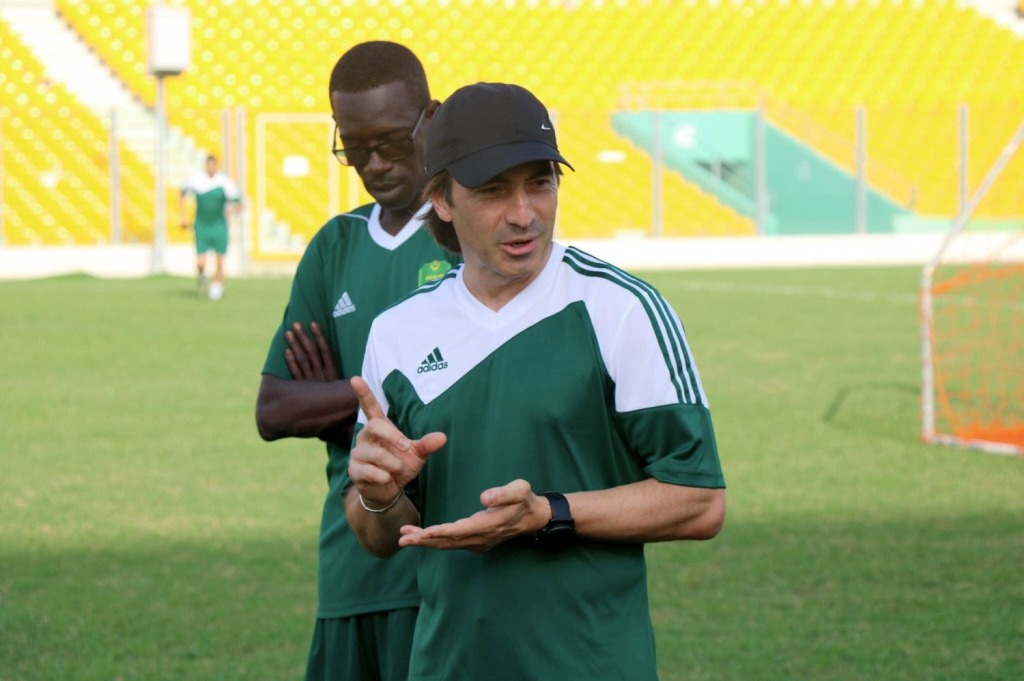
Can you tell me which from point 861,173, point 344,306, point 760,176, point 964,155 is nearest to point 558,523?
point 344,306

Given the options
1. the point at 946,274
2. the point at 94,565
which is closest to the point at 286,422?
the point at 94,565

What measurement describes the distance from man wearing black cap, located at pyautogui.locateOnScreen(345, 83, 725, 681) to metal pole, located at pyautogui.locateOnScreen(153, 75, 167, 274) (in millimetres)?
22484

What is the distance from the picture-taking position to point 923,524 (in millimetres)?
7719

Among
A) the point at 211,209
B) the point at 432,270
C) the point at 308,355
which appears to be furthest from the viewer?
the point at 211,209

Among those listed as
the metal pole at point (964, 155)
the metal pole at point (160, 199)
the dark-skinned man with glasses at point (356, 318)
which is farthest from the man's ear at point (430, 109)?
the metal pole at point (964, 155)

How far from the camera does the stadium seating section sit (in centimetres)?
2945

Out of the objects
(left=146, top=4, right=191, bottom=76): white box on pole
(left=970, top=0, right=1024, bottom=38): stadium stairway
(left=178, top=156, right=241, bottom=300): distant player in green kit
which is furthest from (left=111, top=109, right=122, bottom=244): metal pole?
(left=970, top=0, right=1024, bottom=38): stadium stairway

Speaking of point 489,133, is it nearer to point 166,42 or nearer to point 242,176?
point 166,42

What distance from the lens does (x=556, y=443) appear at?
2457 mm

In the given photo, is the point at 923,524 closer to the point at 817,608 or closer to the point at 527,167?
the point at 817,608

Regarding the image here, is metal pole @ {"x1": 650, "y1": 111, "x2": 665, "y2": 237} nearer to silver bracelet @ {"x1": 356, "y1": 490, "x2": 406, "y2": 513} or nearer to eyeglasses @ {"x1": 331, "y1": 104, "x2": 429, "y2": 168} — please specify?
eyeglasses @ {"x1": 331, "y1": 104, "x2": 429, "y2": 168}

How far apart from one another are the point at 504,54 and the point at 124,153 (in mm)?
9729

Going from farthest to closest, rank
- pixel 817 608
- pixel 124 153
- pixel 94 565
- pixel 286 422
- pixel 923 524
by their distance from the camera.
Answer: pixel 124 153
pixel 923 524
pixel 94 565
pixel 817 608
pixel 286 422

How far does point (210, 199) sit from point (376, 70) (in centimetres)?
1951
